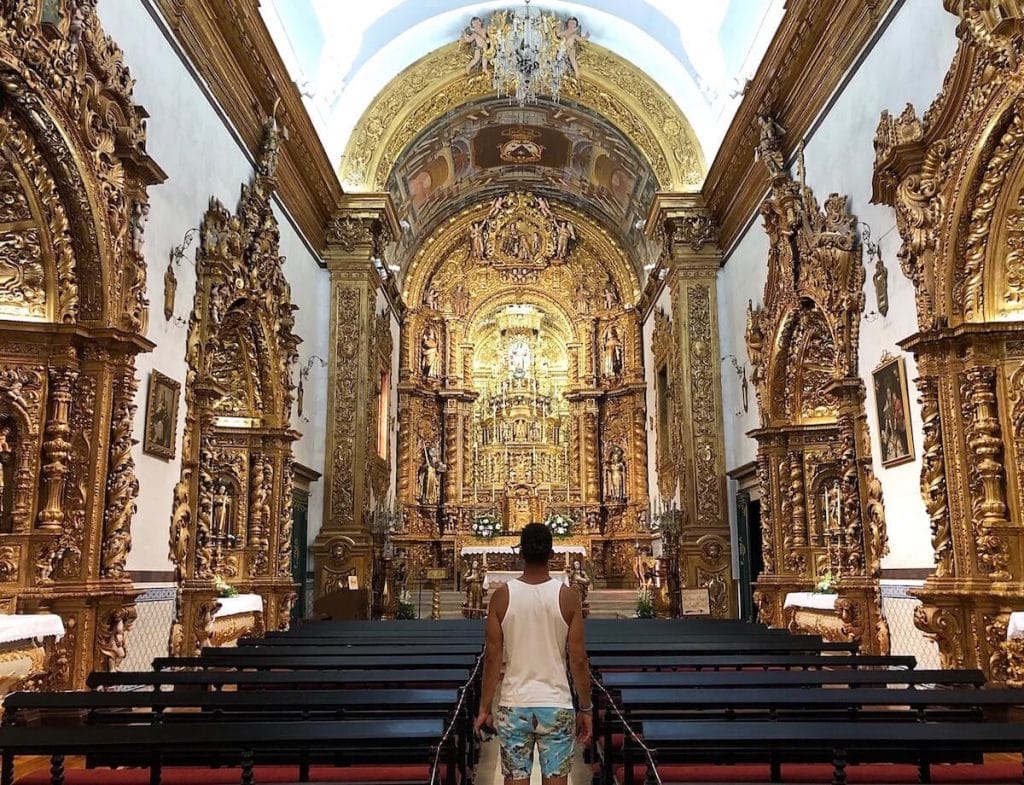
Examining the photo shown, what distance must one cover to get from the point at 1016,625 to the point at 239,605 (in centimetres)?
899

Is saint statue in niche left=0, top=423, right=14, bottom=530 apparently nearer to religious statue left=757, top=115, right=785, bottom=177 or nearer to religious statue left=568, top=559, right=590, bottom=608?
religious statue left=757, top=115, right=785, bottom=177

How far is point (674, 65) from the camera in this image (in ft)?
57.8

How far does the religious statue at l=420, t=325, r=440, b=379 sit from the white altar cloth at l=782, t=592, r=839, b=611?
1472 cm

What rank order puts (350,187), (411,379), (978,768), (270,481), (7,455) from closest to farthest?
(978,768) < (7,455) < (270,481) < (350,187) < (411,379)

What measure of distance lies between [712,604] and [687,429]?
353 cm

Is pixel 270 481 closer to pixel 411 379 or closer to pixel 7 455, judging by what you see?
pixel 7 455

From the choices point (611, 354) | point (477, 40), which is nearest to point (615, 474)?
point (611, 354)

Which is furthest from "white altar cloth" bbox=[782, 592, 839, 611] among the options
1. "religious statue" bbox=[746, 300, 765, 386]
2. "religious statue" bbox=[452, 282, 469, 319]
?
"religious statue" bbox=[452, 282, 469, 319]

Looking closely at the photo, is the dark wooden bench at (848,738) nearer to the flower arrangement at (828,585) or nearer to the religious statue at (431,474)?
the flower arrangement at (828,585)

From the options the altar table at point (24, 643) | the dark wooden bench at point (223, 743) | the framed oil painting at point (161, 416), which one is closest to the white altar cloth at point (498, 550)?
the framed oil painting at point (161, 416)

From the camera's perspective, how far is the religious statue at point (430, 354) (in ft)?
83.9

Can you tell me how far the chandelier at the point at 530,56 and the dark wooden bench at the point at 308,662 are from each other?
37.0 feet

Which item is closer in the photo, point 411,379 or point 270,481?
point 270,481

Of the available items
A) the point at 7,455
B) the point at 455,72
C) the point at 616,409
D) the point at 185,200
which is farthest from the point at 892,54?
the point at 616,409
